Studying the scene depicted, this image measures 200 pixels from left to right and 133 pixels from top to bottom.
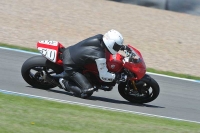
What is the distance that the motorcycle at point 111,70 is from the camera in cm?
904

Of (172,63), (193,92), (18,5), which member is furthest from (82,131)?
(18,5)

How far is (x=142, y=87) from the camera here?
30.2ft

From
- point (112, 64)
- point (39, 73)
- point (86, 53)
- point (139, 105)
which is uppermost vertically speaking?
point (86, 53)

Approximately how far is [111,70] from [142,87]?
64cm

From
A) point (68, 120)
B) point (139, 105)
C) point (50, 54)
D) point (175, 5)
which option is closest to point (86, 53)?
point (50, 54)

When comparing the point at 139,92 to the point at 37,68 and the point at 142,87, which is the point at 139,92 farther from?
the point at 37,68

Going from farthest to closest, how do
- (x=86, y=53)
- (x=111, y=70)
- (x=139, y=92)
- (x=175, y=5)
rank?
1. (x=175, y=5)
2. (x=139, y=92)
3. (x=111, y=70)
4. (x=86, y=53)

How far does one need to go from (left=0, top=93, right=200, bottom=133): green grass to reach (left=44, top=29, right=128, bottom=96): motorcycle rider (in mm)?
940

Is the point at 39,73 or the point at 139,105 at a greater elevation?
the point at 39,73

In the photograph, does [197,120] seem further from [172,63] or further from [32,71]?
[172,63]

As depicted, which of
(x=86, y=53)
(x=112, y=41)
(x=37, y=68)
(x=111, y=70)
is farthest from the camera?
(x=37, y=68)

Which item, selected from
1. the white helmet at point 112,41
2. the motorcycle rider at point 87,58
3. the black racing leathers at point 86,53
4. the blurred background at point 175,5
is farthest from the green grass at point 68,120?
the blurred background at point 175,5

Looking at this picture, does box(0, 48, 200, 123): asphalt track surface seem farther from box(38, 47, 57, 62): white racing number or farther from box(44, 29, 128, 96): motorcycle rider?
box(38, 47, 57, 62): white racing number

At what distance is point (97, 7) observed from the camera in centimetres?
1777
